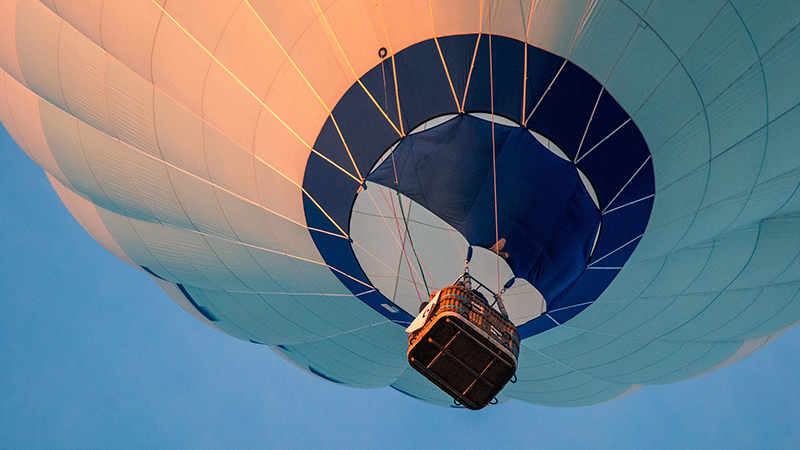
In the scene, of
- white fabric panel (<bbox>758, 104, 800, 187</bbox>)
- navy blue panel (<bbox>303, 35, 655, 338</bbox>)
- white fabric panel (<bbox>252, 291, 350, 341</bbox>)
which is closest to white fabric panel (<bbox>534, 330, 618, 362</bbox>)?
navy blue panel (<bbox>303, 35, 655, 338</bbox>)

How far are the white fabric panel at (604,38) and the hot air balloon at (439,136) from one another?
0.02 metres

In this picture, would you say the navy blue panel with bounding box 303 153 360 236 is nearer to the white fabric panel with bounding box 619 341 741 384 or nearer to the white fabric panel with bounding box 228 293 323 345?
the white fabric panel with bounding box 228 293 323 345

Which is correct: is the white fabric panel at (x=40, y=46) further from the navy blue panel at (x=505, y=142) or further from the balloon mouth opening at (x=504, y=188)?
the balloon mouth opening at (x=504, y=188)

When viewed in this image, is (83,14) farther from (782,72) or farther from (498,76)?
(782,72)

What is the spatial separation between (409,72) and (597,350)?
198 inches

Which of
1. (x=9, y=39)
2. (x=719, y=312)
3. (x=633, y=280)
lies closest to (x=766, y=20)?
(x=633, y=280)

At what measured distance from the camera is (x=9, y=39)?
298 inches

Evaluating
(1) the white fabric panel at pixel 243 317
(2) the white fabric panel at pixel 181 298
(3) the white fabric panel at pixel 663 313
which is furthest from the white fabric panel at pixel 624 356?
(2) the white fabric panel at pixel 181 298

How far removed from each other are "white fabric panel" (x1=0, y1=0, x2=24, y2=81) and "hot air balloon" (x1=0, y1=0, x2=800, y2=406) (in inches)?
1.0

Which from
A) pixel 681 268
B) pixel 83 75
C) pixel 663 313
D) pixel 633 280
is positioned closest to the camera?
pixel 83 75

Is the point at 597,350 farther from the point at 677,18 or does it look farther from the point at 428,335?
the point at 677,18

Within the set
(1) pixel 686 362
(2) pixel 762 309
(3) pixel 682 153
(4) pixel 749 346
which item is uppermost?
(3) pixel 682 153

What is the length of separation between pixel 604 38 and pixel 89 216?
7.43 meters

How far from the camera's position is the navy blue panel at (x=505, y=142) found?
6.05 meters
